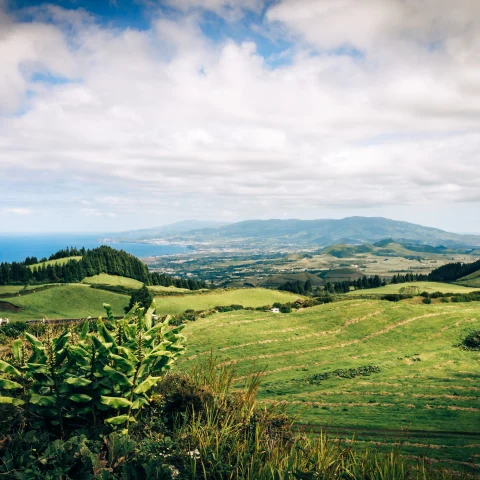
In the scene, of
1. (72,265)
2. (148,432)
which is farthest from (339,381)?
(72,265)

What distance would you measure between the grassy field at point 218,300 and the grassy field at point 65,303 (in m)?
9.96

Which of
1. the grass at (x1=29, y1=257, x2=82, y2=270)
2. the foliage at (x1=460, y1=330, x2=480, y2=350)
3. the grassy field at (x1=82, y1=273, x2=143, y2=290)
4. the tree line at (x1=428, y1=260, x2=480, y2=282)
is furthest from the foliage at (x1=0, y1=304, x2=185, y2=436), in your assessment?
the tree line at (x1=428, y1=260, x2=480, y2=282)

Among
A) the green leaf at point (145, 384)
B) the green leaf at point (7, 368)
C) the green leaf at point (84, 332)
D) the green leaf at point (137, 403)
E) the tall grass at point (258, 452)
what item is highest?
the green leaf at point (84, 332)

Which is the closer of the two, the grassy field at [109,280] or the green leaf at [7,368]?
the green leaf at [7,368]

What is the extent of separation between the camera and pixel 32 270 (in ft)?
379

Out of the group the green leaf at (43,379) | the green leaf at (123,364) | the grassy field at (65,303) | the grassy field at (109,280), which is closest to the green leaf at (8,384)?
the green leaf at (43,379)

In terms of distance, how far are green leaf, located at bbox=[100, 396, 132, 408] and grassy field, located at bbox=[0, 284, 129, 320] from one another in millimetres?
64751

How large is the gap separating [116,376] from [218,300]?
65.9 m

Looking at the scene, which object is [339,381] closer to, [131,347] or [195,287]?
[131,347]

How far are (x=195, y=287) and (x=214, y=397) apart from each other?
120 meters

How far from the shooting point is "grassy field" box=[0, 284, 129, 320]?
65.1 metres

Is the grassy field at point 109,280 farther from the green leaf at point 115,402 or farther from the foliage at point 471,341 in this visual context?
the green leaf at point 115,402

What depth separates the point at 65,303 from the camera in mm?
70812

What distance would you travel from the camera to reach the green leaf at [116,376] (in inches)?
234
